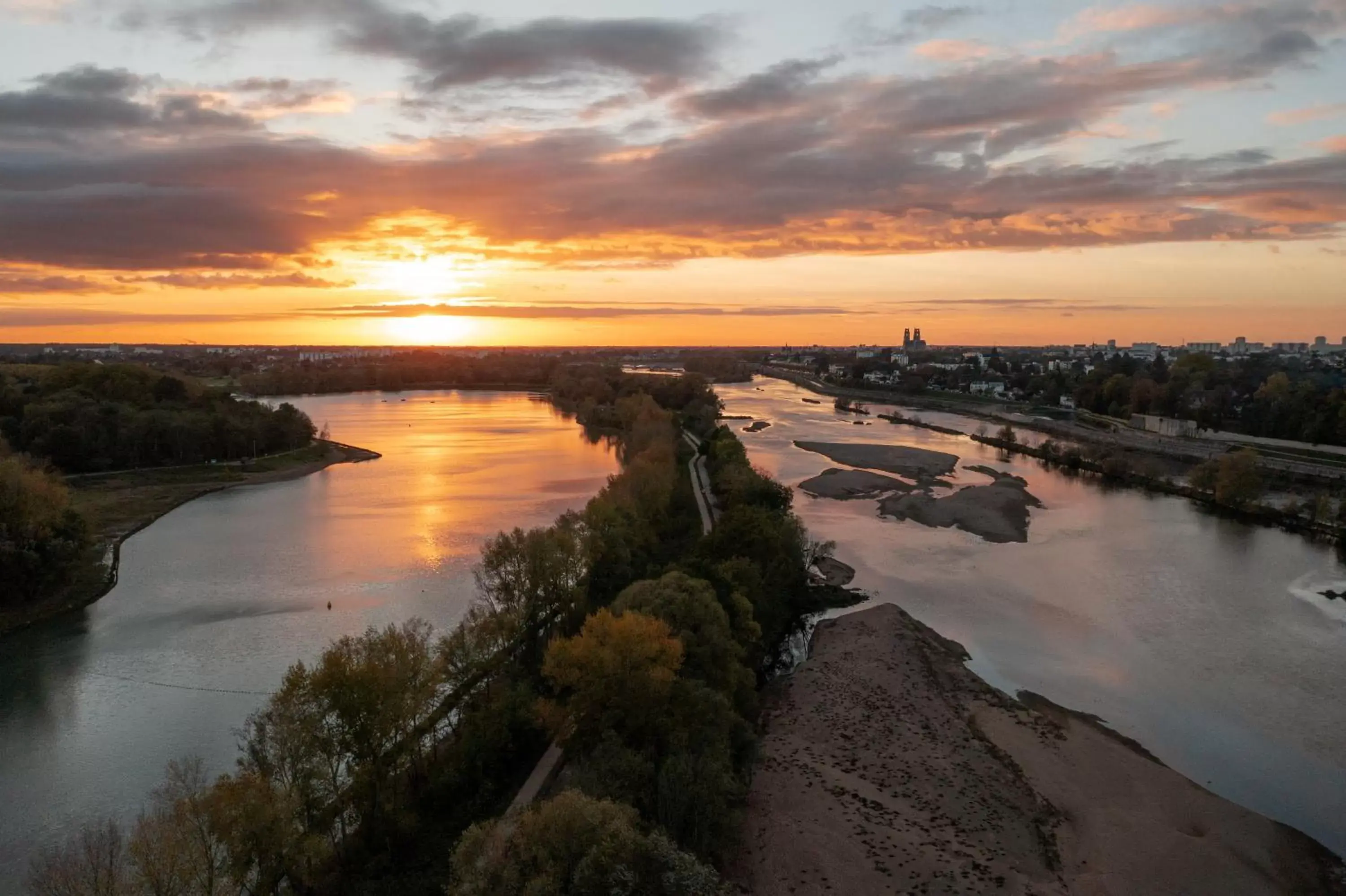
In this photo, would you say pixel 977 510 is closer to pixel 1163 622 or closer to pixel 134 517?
pixel 1163 622

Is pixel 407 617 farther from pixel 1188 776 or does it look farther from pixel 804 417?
pixel 804 417

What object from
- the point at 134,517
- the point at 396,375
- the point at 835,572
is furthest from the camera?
the point at 396,375

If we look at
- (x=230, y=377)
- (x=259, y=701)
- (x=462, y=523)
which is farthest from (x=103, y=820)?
(x=230, y=377)

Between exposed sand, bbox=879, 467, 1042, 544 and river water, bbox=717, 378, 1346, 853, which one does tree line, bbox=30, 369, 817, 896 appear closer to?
river water, bbox=717, 378, 1346, 853

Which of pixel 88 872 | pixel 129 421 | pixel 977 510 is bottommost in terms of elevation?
pixel 977 510

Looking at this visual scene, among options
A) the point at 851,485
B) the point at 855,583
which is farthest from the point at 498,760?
the point at 851,485
